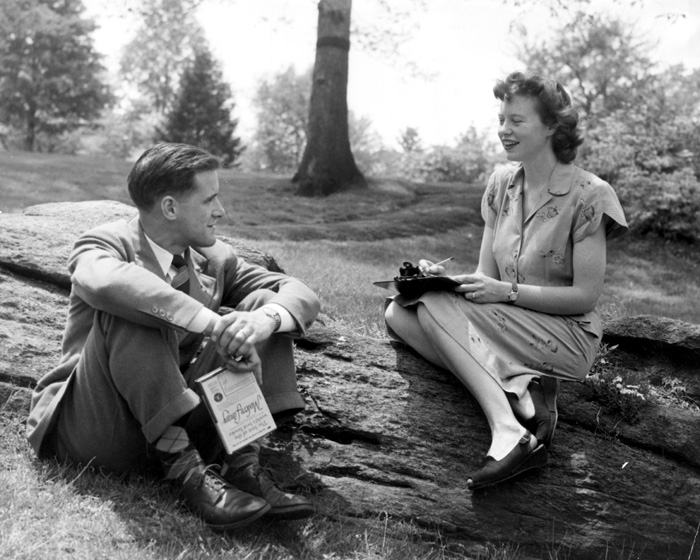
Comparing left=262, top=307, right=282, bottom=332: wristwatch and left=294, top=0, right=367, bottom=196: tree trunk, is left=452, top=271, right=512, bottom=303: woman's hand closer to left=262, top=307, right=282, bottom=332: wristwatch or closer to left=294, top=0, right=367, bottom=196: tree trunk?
left=262, top=307, right=282, bottom=332: wristwatch

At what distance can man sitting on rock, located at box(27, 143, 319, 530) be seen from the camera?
3.23 metres

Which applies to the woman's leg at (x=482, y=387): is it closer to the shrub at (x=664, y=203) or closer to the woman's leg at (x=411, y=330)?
the woman's leg at (x=411, y=330)

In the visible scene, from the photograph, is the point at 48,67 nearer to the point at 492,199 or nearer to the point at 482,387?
the point at 492,199

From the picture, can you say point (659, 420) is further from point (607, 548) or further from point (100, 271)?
point (100, 271)

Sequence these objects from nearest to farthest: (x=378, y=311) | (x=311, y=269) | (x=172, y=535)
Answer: (x=172, y=535) < (x=378, y=311) < (x=311, y=269)

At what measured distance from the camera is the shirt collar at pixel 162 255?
3648mm

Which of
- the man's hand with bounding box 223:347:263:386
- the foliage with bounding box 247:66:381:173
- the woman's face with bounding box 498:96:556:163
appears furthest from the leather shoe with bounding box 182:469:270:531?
the foliage with bounding box 247:66:381:173

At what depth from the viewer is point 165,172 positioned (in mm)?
3557

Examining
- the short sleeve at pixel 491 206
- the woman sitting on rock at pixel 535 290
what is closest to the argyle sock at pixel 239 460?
the woman sitting on rock at pixel 535 290

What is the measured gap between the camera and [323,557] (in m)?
3.42

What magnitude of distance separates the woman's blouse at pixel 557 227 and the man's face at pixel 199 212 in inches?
65.0

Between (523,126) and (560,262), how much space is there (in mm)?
741

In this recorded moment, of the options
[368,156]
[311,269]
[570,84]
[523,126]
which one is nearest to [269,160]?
[368,156]

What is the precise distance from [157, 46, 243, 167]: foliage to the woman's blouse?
40593 mm
